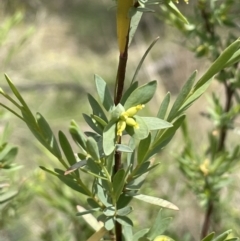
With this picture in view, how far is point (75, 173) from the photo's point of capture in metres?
0.38

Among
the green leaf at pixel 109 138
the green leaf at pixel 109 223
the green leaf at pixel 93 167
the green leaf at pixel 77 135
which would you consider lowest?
the green leaf at pixel 109 223

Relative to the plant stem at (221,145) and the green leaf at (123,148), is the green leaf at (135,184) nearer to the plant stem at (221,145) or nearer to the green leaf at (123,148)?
the green leaf at (123,148)

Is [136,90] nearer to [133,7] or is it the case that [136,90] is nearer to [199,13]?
[133,7]

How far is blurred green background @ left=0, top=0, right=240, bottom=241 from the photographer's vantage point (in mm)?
711

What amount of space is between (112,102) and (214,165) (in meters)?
0.33

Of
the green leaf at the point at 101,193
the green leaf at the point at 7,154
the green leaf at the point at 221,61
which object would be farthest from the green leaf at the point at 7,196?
the green leaf at the point at 221,61

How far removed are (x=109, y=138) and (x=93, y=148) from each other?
0.6 inches

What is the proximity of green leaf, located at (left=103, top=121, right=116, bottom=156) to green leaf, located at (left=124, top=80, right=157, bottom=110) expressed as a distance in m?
0.02

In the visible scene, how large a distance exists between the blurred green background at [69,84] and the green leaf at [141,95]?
90 mm

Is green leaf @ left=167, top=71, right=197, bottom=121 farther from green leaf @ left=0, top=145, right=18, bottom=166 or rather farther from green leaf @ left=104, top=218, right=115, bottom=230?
green leaf @ left=0, top=145, right=18, bottom=166

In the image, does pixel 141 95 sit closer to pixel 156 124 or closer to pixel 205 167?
pixel 156 124

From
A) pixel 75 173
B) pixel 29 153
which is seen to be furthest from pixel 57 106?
pixel 75 173

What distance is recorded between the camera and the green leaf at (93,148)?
32 cm

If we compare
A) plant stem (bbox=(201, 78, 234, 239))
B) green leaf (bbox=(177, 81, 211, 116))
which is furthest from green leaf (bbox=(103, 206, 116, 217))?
plant stem (bbox=(201, 78, 234, 239))
